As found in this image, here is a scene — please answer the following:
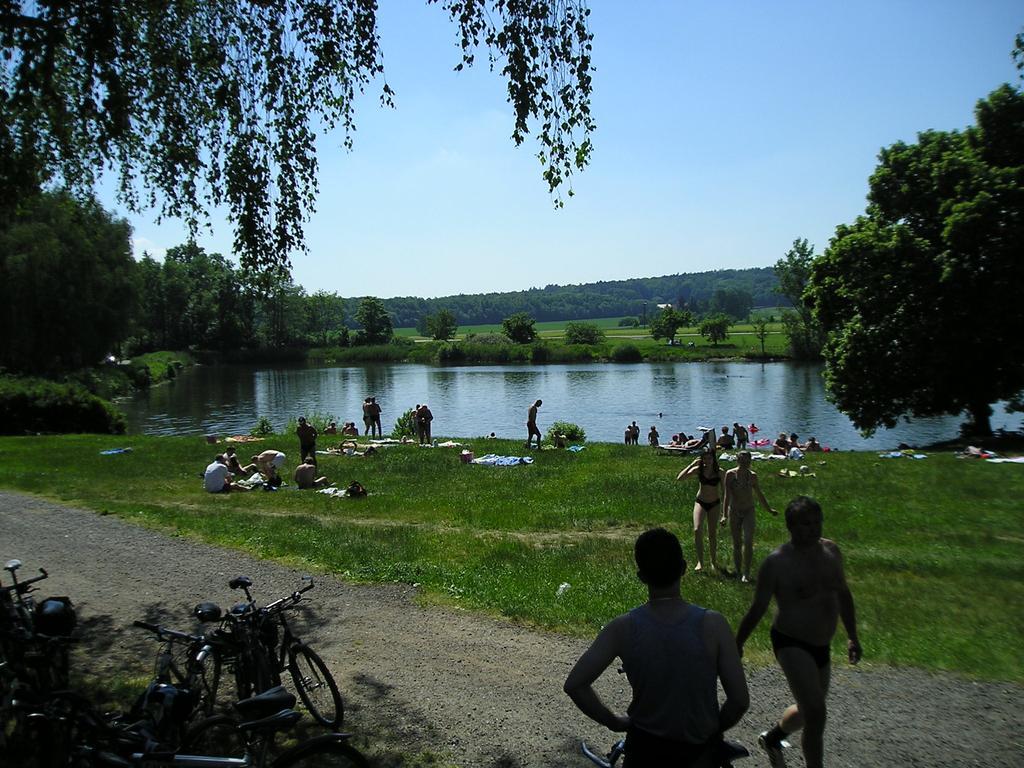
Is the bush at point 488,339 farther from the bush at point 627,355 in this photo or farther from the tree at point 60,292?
the tree at point 60,292

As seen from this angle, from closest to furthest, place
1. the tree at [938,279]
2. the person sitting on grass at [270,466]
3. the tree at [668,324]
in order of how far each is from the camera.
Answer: the person sitting on grass at [270,466] → the tree at [938,279] → the tree at [668,324]

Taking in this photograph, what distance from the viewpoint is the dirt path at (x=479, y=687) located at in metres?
5.72

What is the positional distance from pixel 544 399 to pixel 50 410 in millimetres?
36935

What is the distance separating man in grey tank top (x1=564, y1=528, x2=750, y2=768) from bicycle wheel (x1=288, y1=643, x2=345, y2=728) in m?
3.34

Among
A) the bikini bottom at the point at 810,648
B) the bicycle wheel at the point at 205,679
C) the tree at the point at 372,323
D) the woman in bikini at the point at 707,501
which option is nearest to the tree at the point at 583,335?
the tree at the point at 372,323

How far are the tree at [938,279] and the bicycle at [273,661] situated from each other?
2833 centimetres

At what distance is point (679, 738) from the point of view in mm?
3303

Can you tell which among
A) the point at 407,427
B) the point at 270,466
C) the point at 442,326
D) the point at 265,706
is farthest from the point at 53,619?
the point at 442,326

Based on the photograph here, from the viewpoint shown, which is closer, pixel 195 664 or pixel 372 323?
pixel 195 664

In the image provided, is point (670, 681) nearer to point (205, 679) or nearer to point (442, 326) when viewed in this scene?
point (205, 679)

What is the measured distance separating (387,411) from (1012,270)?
3787 centimetres

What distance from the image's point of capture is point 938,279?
1125 inches

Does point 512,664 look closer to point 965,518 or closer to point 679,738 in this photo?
point 679,738

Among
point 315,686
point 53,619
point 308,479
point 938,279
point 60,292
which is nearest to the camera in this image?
point 53,619
